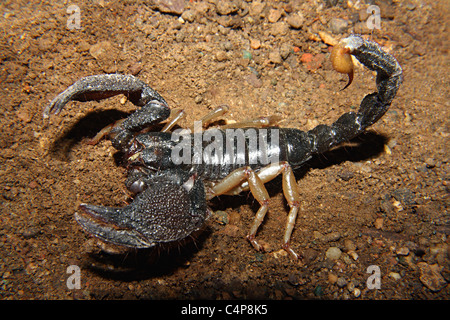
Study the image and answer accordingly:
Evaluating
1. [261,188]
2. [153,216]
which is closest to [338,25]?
[261,188]

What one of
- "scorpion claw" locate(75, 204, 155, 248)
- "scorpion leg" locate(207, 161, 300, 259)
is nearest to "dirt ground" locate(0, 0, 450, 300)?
"scorpion leg" locate(207, 161, 300, 259)

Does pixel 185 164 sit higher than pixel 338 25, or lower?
lower

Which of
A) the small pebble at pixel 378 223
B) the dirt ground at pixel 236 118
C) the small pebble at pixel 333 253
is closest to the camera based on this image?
the dirt ground at pixel 236 118

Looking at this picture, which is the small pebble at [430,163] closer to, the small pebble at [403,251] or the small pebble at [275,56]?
the small pebble at [403,251]

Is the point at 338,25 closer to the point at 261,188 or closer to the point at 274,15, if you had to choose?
the point at 274,15

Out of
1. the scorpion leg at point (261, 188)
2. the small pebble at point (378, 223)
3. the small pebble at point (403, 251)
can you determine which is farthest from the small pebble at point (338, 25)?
the small pebble at point (403, 251)

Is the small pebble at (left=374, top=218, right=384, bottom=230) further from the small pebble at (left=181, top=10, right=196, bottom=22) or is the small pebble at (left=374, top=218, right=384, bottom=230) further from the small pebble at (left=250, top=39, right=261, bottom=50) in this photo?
the small pebble at (left=181, top=10, right=196, bottom=22)
